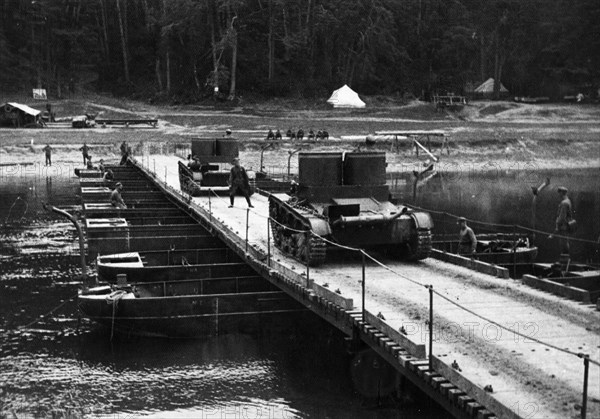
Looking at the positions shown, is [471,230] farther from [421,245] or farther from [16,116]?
[16,116]

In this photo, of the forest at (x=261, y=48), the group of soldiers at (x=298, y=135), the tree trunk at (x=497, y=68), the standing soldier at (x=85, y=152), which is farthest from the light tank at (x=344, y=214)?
the tree trunk at (x=497, y=68)

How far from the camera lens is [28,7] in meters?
78.2

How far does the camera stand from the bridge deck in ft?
31.3

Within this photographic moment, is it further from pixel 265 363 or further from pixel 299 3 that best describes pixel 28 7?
pixel 265 363

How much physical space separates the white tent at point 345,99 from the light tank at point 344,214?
172 feet

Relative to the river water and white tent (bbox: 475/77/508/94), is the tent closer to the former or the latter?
white tent (bbox: 475/77/508/94)

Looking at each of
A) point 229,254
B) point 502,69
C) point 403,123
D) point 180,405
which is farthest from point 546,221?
point 502,69

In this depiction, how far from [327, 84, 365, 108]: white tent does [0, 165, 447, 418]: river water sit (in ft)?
172

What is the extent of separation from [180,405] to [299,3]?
66587 mm

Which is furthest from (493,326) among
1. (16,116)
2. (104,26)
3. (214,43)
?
(104,26)

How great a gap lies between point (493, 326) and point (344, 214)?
5862 mm

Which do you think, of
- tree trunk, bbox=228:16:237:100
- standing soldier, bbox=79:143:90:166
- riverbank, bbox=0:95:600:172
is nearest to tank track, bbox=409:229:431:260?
riverbank, bbox=0:95:600:172

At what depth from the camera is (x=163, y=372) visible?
15.5m

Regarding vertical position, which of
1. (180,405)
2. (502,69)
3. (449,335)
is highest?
(502,69)
